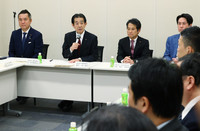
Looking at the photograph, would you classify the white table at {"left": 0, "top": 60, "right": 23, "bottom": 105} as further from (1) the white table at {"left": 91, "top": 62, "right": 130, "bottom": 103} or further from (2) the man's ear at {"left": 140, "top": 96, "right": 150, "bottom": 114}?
(2) the man's ear at {"left": 140, "top": 96, "right": 150, "bottom": 114}

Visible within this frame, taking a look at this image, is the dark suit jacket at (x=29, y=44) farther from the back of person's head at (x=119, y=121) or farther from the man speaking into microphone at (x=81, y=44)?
the back of person's head at (x=119, y=121)

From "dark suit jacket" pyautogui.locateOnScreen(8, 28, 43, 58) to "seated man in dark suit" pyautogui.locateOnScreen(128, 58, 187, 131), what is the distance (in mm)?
4441

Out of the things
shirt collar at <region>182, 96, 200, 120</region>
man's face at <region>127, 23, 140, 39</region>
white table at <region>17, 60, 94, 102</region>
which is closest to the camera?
shirt collar at <region>182, 96, 200, 120</region>

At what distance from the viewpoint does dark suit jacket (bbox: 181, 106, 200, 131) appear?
1.80 meters

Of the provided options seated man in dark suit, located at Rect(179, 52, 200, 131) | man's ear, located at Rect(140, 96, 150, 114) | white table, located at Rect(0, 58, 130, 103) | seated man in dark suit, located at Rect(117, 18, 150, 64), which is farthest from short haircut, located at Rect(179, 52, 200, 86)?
seated man in dark suit, located at Rect(117, 18, 150, 64)

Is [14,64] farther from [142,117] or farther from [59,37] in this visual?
[142,117]

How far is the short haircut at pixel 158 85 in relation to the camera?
131 centimetres

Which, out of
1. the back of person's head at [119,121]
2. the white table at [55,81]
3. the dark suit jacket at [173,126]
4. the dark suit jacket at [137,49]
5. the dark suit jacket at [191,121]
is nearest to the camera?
the back of person's head at [119,121]

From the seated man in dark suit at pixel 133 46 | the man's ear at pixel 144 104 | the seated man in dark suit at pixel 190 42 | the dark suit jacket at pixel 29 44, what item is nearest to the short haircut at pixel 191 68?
the man's ear at pixel 144 104

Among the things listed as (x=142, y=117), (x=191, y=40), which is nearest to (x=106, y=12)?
(x=191, y=40)

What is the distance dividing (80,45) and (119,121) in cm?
456

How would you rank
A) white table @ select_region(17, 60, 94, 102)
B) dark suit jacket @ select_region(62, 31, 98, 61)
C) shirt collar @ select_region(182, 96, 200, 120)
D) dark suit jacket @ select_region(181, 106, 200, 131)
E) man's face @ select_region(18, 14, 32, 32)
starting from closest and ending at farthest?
1. dark suit jacket @ select_region(181, 106, 200, 131)
2. shirt collar @ select_region(182, 96, 200, 120)
3. white table @ select_region(17, 60, 94, 102)
4. dark suit jacket @ select_region(62, 31, 98, 61)
5. man's face @ select_region(18, 14, 32, 32)

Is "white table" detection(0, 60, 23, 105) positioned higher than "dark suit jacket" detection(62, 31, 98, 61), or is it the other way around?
"dark suit jacket" detection(62, 31, 98, 61)

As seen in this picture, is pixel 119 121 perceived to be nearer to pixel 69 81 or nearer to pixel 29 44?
pixel 69 81
